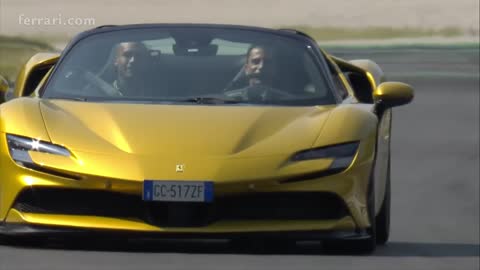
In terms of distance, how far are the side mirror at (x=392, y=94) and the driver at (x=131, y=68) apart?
1.10 m

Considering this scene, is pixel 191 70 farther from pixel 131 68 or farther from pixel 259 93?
pixel 259 93

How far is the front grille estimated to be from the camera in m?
8.36

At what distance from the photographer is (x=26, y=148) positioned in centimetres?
852

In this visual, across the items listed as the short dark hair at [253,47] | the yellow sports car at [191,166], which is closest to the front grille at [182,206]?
the yellow sports car at [191,166]

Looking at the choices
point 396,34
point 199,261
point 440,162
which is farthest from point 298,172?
point 396,34

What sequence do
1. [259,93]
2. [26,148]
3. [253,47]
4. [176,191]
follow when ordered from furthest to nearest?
[253,47] → [259,93] → [26,148] → [176,191]

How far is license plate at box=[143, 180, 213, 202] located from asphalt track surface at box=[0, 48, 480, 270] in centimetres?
22

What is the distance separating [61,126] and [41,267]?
1077 millimetres

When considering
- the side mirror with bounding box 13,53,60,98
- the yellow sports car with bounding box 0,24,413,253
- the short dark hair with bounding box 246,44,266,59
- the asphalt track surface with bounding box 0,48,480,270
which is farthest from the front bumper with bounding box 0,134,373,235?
the side mirror with bounding box 13,53,60,98

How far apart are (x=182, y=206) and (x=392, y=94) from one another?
165 cm

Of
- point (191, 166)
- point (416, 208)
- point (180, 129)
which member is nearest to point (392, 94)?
point (180, 129)

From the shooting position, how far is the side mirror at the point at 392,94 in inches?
378

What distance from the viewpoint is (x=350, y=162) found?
8.60 m

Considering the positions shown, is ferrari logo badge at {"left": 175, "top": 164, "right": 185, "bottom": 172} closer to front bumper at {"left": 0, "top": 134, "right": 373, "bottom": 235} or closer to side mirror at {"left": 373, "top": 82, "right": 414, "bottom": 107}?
front bumper at {"left": 0, "top": 134, "right": 373, "bottom": 235}
